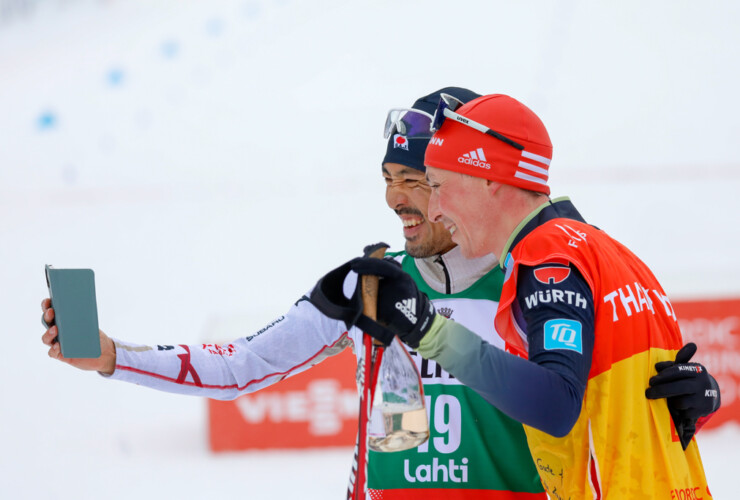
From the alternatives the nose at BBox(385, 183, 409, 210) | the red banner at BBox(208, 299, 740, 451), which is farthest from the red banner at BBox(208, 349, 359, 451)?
the nose at BBox(385, 183, 409, 210)

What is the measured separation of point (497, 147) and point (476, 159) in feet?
0.16

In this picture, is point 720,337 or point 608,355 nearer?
point 608,355

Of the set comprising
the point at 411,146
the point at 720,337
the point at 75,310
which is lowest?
the point at 720,337

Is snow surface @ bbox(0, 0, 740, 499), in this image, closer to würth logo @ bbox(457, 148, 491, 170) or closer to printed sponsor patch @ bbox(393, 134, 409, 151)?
printed sponsor patch @ bbox(393, 134, 409, 151)

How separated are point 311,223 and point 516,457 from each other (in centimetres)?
659

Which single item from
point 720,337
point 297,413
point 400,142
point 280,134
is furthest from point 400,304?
point 280,134

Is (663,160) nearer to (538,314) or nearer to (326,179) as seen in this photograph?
(326,179)

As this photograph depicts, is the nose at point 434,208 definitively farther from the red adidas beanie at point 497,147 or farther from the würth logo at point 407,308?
the würth logo at point 407,308

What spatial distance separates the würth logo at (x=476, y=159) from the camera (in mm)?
1649

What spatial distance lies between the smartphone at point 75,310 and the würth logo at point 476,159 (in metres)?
0.80

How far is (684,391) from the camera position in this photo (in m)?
1.49

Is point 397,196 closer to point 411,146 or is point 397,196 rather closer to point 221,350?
point 411,146

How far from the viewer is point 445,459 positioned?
1991mm

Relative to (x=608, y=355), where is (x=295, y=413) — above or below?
below
